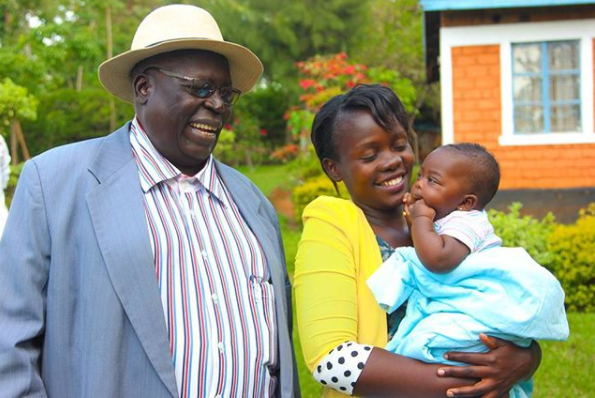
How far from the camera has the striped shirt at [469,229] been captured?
7.22ft

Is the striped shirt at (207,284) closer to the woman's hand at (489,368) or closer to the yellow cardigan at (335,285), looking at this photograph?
the yellow cardigan at (335,285)

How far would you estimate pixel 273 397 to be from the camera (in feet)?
8.20

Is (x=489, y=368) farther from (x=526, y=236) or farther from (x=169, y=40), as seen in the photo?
(x=526, y=236)

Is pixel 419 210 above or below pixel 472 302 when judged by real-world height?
above

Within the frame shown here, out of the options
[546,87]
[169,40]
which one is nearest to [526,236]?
[546,87]

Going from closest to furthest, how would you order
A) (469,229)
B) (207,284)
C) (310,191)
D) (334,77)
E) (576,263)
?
(469,229) < (207,284) < (576,263) < (310,191) < (334,77)

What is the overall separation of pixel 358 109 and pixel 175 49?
27.4 inches

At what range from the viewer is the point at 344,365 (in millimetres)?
2129

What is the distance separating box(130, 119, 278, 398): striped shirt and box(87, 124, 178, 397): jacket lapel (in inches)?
2.3

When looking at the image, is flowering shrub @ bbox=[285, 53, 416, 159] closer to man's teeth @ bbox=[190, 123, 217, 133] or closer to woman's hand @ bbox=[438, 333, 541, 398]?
man's teeth @ bbox=[190, 123, 217, 133]

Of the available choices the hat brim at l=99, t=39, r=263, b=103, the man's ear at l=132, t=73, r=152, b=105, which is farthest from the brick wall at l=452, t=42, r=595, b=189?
the man's ear at l=132, t=73, r=152, b=105

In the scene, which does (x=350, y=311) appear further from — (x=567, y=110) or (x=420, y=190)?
(x=567, y=110)

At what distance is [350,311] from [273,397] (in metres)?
0.52

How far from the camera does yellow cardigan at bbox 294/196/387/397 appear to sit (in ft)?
7.20
